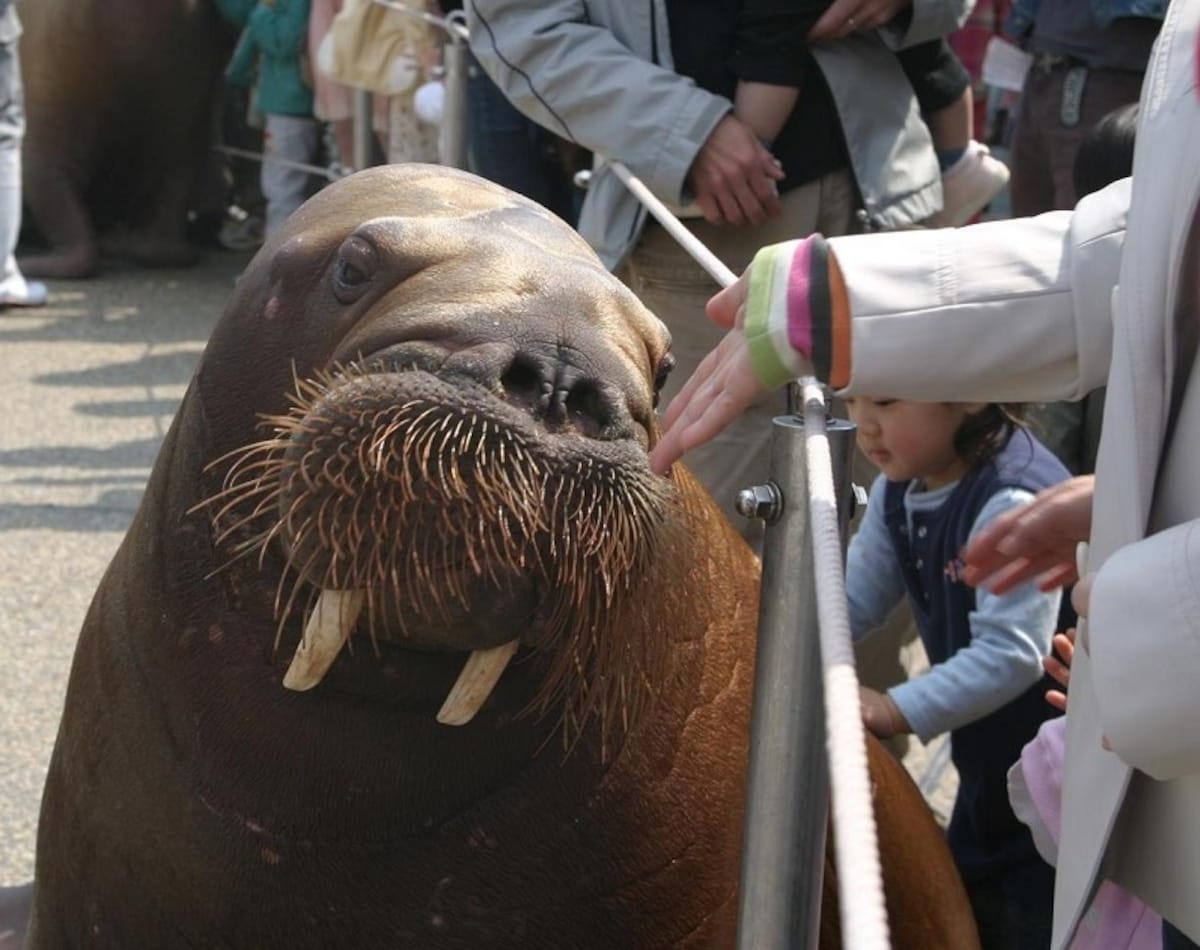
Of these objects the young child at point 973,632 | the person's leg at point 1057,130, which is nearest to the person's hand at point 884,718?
the young child at point 973,632

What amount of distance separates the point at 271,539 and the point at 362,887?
1.29 feet

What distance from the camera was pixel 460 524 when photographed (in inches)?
69.7

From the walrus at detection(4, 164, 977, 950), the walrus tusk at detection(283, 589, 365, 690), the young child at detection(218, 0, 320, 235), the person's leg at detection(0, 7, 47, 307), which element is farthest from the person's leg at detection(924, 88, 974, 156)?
the young child at detection(218, 0, 320, 235)

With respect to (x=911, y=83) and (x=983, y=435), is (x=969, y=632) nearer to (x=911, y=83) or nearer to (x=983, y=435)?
(x=983, y=435)

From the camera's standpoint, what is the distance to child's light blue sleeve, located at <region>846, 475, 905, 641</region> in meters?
3.49

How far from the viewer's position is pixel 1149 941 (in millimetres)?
1905

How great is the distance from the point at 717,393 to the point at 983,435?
155cm

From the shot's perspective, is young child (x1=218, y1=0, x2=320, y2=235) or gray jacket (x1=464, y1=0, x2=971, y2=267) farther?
young child (x1=218, y1=0, x2=320, y2=235)

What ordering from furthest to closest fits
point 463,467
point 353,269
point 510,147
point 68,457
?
point 68,457 → point 510,147 → point 353,269 → point 463,467

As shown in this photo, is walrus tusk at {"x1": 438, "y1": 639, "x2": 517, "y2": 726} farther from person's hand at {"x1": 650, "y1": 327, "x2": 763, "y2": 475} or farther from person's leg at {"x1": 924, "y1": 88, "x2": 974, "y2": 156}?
person's leg at {"x1": 924, "y1": 88, "x2": 974, "y2": 156}

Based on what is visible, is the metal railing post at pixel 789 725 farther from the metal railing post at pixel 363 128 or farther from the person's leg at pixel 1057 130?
the metal railing post at pixel 363 128

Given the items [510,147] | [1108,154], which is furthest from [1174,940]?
[510,147]

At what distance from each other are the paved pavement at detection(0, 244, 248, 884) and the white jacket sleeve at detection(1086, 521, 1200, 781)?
2609 millimetres

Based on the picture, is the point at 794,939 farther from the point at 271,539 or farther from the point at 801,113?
the point at 801,113
